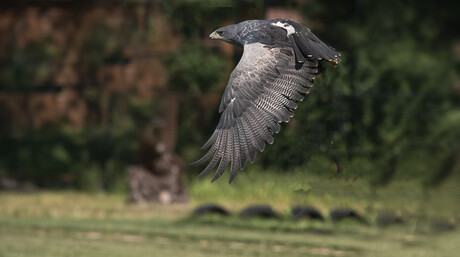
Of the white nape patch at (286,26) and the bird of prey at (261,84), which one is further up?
the white nape patch at (286,26)

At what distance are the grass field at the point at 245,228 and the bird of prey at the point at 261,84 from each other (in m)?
2.46

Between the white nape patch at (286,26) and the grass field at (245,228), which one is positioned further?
the grass field at (245,228)

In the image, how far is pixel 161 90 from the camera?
18375 millimetres

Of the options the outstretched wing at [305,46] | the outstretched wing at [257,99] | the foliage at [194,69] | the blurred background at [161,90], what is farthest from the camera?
the foliage at [194,69]

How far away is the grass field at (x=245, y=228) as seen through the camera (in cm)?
1182

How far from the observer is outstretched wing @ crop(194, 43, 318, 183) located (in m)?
7.04

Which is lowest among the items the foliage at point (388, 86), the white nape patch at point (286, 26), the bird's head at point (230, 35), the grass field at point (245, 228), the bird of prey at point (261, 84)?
the grass field at point (245, 228)

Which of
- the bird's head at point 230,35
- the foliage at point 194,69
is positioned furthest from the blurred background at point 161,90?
the bird's head at point 230,35

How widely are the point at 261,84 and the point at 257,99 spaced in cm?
14

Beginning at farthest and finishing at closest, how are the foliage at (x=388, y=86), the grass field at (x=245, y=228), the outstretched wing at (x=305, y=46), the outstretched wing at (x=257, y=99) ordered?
the foliage at (x=388, y=86) < the grass field at (x=245, y=228) < the outstretched wing at (x=305, y=46) < the outstretched wing at (x=257, y=99)

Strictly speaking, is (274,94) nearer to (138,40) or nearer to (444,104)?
(444,104)

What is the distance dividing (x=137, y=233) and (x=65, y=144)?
6.11 meters

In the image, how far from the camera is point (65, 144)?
61.8ft

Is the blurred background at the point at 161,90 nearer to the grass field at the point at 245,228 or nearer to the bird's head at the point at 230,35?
the grass field at the point at 245,228
